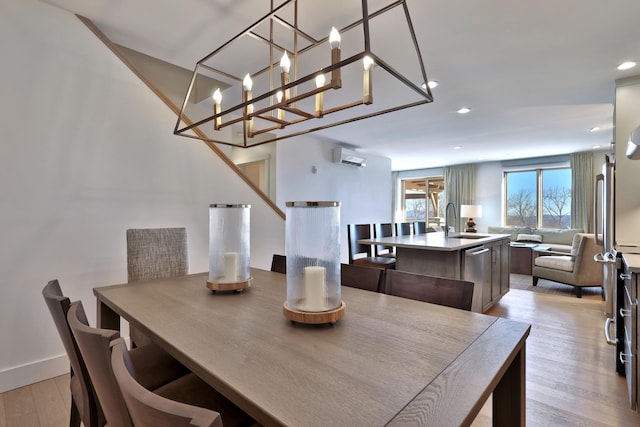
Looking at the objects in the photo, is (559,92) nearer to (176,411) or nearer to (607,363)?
(607,363)

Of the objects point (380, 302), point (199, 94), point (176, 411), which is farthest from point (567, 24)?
point (199, 94)

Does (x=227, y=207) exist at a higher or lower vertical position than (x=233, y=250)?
higher

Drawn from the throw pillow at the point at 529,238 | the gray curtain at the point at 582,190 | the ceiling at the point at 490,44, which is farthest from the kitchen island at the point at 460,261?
the gray curtain at the point at 582,190

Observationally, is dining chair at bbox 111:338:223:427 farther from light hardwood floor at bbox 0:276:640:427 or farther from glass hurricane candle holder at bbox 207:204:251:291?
light hardwood floor at bbox 0:276:640:427

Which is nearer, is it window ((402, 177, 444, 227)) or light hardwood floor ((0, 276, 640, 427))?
light hardwood floor ((0, 276, 640, 427))

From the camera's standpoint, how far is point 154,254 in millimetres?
2135

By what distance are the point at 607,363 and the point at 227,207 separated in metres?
3.05

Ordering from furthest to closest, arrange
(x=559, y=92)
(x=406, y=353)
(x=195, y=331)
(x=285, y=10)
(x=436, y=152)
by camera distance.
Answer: (x=436, y=152)
(x=559, y=92)
(x=285, y=10)
(x=195, y=331)
(x=406, y=353)

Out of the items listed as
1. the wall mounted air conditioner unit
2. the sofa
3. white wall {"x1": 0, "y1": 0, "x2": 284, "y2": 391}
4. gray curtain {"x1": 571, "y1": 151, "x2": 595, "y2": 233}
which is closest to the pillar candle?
white wall {"x1": 0, "y1": 0, "x2": 284, "y2": 391}

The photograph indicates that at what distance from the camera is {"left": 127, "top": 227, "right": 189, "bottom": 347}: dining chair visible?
6.66ft

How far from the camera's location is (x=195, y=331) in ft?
3.43

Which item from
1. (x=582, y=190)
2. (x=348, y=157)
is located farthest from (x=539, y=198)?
(x=348, y=157)

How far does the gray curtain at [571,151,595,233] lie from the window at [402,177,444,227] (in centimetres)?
299

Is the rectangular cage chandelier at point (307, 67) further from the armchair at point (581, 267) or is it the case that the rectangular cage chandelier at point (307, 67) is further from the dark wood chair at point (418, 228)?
the armchair at point (581, 267)
